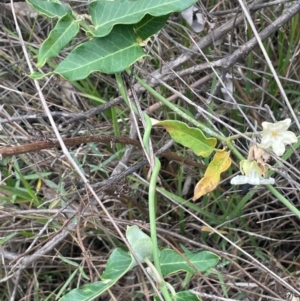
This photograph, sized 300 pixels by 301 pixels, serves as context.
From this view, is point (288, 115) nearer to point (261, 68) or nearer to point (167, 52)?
point (261, 68)

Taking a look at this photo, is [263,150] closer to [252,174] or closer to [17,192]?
[252,174]

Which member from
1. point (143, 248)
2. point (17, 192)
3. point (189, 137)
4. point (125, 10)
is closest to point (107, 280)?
point (143, 248)

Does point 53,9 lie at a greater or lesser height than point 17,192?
greater

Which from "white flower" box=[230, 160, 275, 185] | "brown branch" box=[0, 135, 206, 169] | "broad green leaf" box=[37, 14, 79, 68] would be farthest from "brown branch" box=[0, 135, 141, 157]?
"white flower" box=[230, 160, 275, 185]

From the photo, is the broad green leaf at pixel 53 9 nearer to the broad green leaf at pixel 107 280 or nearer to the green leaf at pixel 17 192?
the broad green leaf at pixel 107 280

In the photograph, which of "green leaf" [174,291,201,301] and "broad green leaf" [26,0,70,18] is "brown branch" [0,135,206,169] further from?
"green leaf" [174,291,201,301]

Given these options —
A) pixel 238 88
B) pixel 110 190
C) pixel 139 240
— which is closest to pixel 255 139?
pixel 139 240

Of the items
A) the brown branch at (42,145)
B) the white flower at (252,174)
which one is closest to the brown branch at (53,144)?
the brown branch at (42,145)
